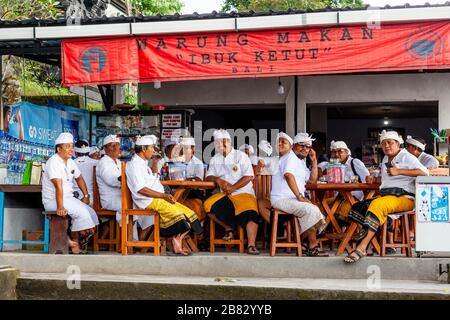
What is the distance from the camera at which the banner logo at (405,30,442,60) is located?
8.00 meters

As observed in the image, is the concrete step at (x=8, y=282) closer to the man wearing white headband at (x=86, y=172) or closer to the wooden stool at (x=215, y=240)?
the man wearing white headband at (x=86, y=172)

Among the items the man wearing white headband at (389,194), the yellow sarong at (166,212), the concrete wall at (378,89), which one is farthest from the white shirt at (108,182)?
the concrete wall at (378,89)

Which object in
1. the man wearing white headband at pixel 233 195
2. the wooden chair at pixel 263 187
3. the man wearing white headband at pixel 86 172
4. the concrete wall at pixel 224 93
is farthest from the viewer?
the concrete wall at pixel 224 93

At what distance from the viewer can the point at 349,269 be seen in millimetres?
7629

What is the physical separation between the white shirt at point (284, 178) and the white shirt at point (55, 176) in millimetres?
2292

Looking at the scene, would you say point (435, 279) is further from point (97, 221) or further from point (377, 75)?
point (377, 75)

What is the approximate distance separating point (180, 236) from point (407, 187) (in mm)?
2488

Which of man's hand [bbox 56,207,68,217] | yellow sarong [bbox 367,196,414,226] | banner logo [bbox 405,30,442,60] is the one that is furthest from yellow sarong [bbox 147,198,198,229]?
banner logo [bbox 405,30,442,60]

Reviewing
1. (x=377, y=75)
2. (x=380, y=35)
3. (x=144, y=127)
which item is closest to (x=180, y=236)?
(x=380, y=35)

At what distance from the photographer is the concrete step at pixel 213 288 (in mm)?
6906

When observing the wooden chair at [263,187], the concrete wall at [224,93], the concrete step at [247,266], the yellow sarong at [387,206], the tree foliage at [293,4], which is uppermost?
the tree foliage at [293,4]

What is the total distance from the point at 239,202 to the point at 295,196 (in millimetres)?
700

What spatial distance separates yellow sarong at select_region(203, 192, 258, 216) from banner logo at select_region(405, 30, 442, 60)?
2.40 meters

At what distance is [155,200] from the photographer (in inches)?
316
